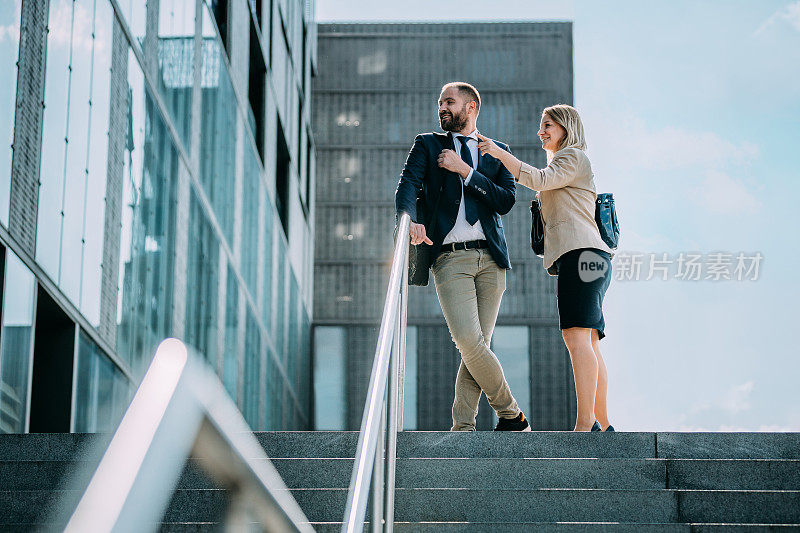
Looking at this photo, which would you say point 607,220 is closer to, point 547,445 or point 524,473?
point 547,445

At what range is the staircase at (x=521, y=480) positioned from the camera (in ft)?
12.9

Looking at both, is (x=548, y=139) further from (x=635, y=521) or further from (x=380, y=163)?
(x=380, y=163)

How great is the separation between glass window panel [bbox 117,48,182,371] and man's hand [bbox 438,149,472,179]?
446 centimetres

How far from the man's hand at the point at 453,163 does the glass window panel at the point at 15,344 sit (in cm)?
296

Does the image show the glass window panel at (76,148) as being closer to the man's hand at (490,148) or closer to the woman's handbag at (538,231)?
the man's hand at (490,148)

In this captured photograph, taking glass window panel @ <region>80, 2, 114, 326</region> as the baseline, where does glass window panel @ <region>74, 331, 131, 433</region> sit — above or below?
below

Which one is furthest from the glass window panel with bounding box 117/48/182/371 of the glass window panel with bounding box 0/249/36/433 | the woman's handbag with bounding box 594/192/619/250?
the woman's handbag with bounding box 594/192/619/250

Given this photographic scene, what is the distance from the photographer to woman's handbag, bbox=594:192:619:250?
5.31 m

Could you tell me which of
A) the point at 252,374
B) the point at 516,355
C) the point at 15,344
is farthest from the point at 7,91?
the point at 516,355

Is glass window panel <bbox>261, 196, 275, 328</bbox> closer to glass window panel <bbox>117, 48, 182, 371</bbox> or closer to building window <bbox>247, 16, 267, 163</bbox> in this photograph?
building window <bbox>247, 16, 267, 163</bbox>

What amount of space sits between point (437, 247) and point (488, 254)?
23 cm

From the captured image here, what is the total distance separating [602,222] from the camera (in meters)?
5.31

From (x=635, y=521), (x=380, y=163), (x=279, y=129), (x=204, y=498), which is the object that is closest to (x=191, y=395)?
(x=204, y=498)

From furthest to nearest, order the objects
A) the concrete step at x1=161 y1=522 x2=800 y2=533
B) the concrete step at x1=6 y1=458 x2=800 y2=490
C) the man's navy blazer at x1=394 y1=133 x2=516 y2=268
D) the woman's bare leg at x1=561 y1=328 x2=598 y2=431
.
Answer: the man's navy blazer at x1=394 y1=133 x2=516 y2=268 → the woman's bare leg at x1=561 y1=328 x2=598 y2=431 → the concrete step at x1=6 y1=458 x2=800 y2=490 → the concrete step at x1=161 y1=522 x2=800 y2=533
